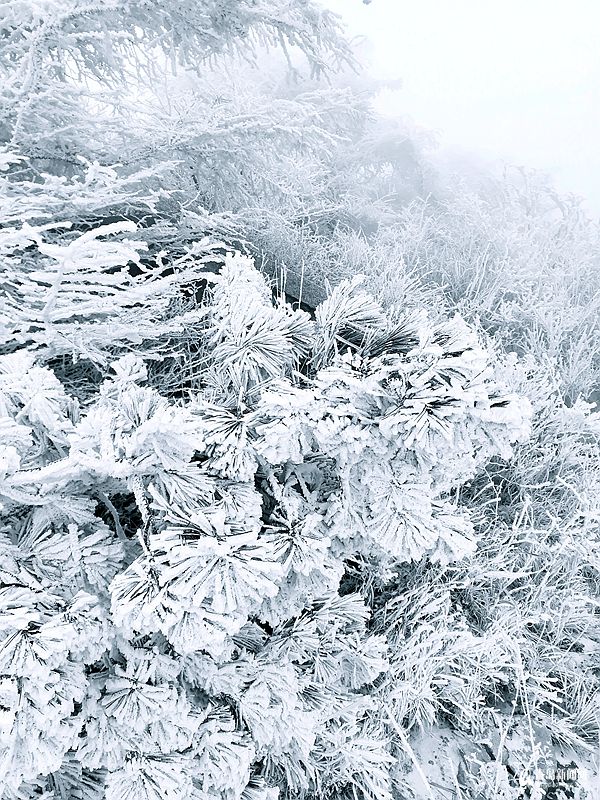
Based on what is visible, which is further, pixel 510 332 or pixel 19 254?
pixel 510 332

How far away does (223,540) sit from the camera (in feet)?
4.16

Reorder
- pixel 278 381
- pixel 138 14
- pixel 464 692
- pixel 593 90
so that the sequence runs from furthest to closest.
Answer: pixel 593 90 < pixel 138 14 < pixel 464 692 < pixel 278 381

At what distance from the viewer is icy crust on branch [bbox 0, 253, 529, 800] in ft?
3.99

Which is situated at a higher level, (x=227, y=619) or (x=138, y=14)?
(x=138, y=14)

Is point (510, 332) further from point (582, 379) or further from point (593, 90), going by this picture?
point (593, 90)

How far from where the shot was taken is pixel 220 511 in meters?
1.34

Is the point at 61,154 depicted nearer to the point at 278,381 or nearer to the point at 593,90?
the point at 278,381

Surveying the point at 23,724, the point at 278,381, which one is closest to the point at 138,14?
the point at 278,381

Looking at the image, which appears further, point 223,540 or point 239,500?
point 239,500

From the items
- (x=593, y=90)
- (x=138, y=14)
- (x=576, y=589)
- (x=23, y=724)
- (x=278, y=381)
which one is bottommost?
(x=576, y=589)

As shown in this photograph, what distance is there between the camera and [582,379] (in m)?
3.45

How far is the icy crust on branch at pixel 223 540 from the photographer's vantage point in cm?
121

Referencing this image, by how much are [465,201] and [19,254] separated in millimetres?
5075

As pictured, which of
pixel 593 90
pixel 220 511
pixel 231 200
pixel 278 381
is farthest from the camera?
pixel 593 90
